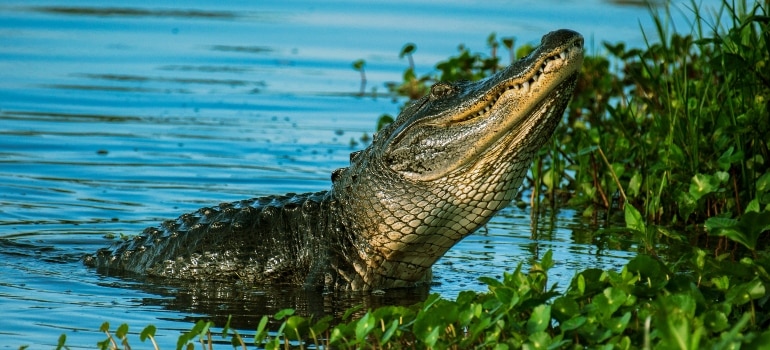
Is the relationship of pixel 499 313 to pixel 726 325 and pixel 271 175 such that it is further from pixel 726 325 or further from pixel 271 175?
pixel 271 175

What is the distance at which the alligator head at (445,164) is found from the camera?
19.3 feet

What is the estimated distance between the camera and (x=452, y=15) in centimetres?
1712

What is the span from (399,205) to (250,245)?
862 millimetres

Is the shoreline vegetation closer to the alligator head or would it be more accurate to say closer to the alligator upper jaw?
the alligator head

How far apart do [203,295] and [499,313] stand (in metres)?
2.18

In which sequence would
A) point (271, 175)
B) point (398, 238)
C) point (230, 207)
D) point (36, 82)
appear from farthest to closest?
point (36, 82), point (271, 175), point (230, 207), point (398, 238)

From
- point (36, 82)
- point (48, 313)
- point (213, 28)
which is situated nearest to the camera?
point (48, 313)

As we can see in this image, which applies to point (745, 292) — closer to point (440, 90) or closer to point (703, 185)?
point (440, 90)

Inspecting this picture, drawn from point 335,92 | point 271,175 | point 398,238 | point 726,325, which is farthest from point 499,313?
point 335,92

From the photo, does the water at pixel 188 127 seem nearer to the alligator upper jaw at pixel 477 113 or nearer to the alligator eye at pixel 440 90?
the alligator upper jaw at pixel 477 113

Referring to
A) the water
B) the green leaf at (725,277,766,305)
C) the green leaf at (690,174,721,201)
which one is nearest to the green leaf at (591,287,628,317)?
the green leaf at (725,277,766,305)

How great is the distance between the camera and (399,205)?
6.21m

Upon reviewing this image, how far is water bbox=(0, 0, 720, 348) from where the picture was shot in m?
6.37

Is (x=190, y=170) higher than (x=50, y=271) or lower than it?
higher
